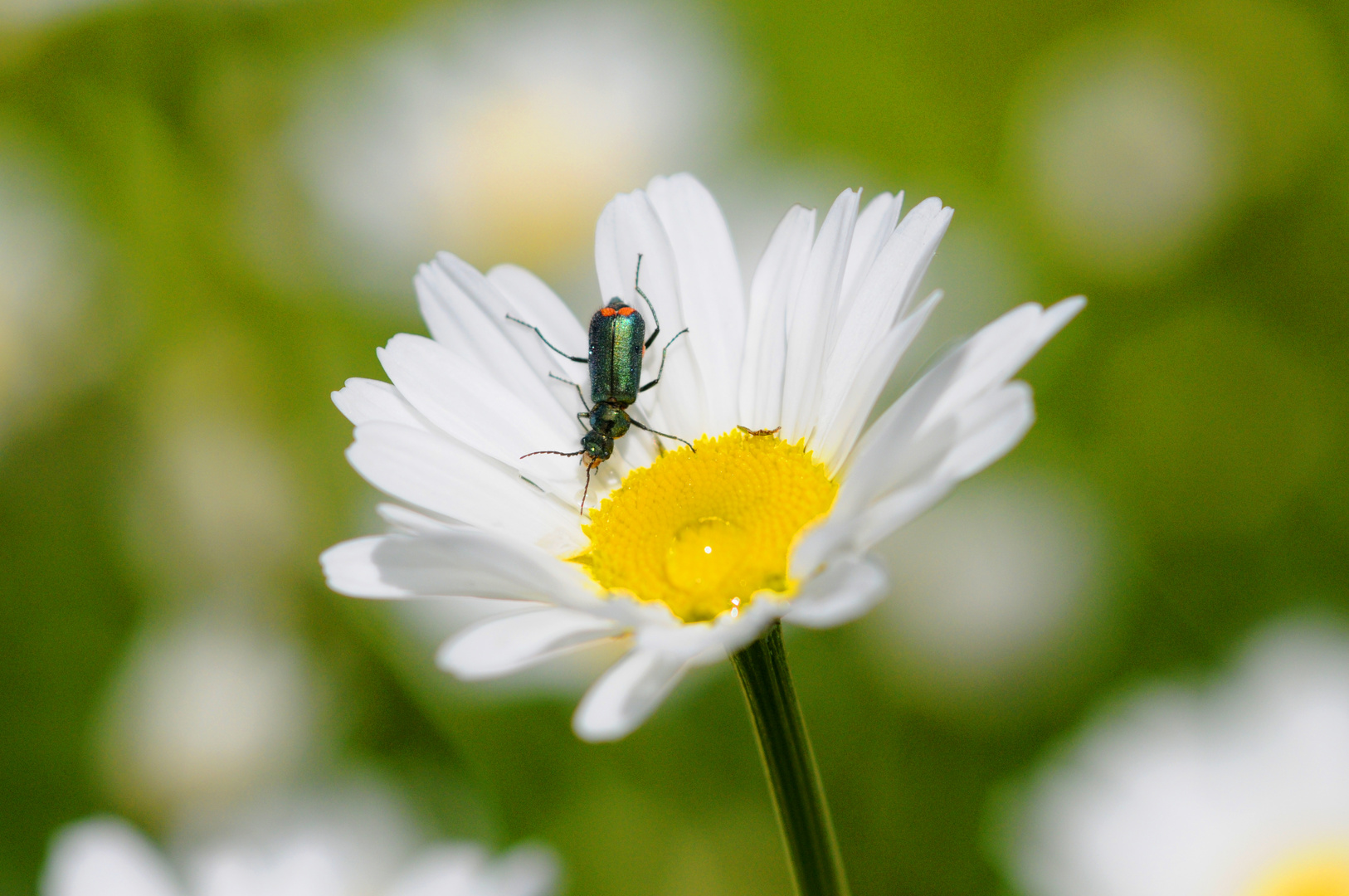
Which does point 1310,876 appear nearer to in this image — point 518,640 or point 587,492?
point 587,492

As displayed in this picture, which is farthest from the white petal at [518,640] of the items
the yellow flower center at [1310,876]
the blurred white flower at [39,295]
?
the blurred white flower at [39,295]

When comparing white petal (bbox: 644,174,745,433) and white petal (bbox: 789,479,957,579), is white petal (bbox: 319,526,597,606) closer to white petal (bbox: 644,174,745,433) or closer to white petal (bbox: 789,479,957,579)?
white petal (bbox: 789,479,957,579)

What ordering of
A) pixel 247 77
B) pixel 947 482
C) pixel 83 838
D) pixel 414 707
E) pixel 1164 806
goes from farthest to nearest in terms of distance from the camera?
pixel 247 77
pixel 414 707
pixel 1164 806
pixel 83 838
pixel 947 482

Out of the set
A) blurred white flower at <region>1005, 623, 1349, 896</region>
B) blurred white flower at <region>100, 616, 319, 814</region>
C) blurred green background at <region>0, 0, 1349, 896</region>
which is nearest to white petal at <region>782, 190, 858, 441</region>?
blurred white flower at <region>1005, 623, 1349, 896</region>

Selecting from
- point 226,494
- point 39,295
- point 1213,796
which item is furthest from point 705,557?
point 39,295

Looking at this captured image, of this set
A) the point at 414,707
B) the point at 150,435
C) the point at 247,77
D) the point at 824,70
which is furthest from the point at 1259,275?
the point at 150,435

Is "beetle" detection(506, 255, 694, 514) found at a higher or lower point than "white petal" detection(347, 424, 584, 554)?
higher

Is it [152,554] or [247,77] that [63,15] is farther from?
[152,554]

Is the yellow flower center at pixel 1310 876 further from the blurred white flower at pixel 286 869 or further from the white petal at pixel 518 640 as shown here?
the white petal at pixel 518 640
